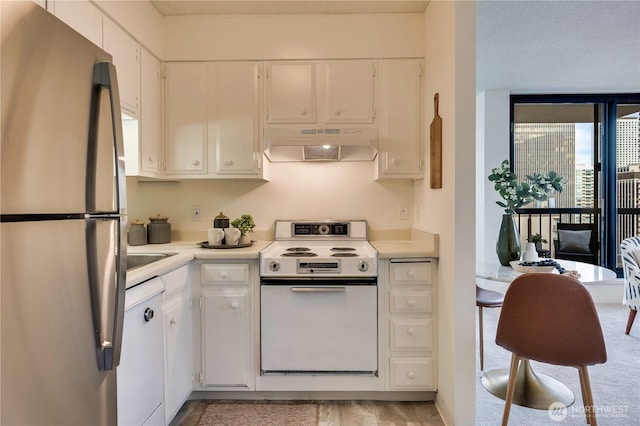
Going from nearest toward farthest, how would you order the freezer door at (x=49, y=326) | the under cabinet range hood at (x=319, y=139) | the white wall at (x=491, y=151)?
the freezer door at (x=49, y=326) < the under cabinet range hood at (x=319, y=139) < the white wall at (x=491, y=151)

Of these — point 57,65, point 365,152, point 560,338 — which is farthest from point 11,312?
point 365,152

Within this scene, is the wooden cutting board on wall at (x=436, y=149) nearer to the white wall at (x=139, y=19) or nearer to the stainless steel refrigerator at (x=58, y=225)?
the stainless steel refrigerator at (x=58, y=225)

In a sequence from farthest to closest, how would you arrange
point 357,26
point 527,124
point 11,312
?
point 527,124
point 357,26
point 11,312

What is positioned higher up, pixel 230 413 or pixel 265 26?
pixel 265 26

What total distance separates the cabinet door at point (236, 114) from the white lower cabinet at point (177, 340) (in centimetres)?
87

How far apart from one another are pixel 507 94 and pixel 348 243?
3.07 m

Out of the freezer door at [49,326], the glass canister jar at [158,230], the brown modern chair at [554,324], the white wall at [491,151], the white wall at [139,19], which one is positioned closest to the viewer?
the freezer door at [49,326]

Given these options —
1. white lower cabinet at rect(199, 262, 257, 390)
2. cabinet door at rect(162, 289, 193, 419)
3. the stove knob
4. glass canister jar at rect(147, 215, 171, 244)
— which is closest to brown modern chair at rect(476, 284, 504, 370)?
the stove knob

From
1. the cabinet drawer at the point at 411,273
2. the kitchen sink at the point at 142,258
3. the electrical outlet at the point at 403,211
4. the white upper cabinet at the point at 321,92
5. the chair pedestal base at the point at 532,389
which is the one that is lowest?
the chair pedestal base at the point at 532,389

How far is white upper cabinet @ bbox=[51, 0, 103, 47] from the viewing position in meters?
1.55

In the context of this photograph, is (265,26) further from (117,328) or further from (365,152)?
(117,328)

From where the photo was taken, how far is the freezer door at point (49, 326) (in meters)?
0.75

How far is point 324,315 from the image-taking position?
213cm

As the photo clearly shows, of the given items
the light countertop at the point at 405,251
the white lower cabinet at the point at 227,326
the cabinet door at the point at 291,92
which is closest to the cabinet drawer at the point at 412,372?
the light countertop at the point at 405,251
